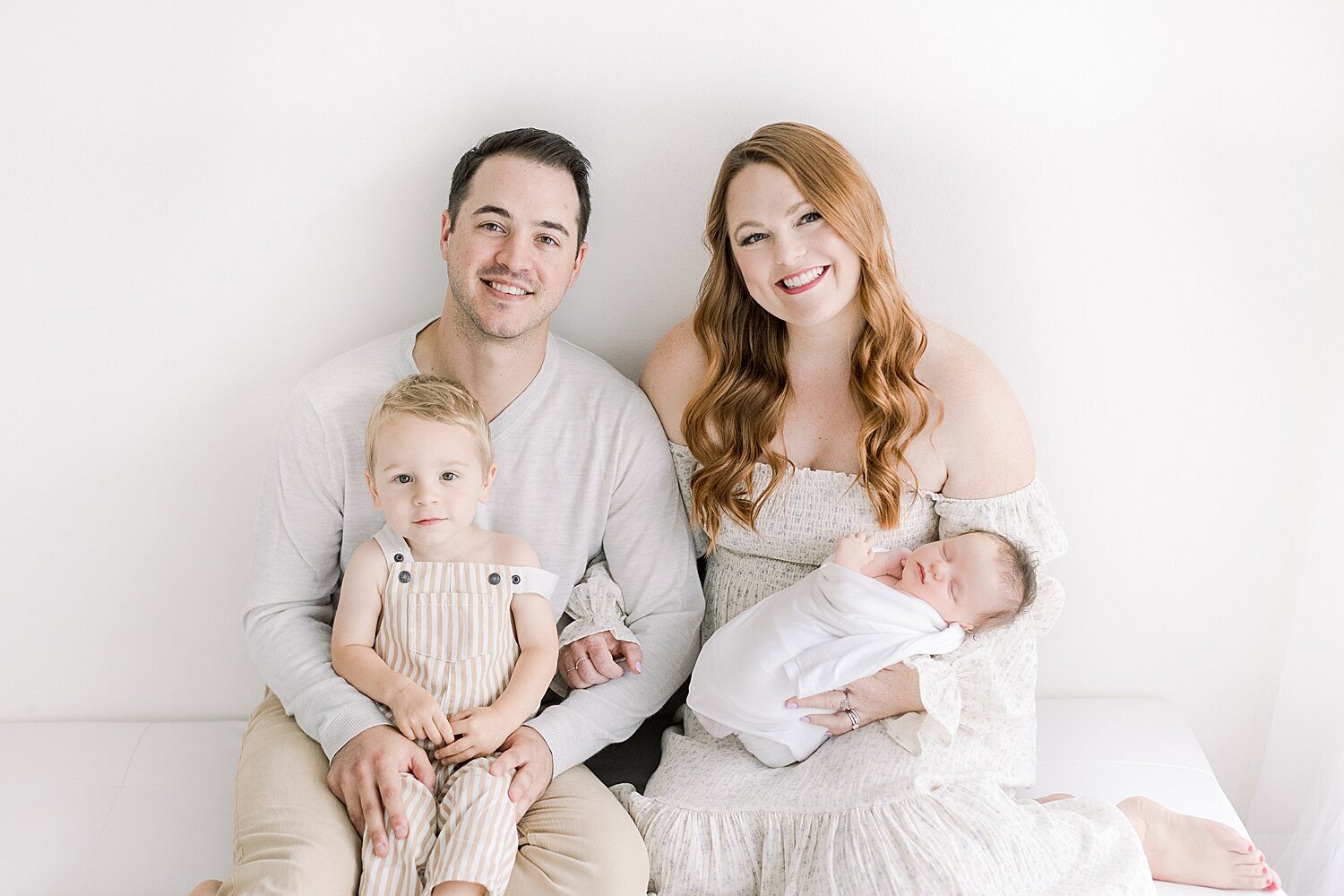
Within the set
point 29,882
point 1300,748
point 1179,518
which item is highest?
point 1179,518

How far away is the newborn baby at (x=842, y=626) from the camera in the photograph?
1.73 m

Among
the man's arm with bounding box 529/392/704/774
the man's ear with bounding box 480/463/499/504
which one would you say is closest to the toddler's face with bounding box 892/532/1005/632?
the man's arm with bounding box 529/392/704/774

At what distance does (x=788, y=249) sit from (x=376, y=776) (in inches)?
42.3

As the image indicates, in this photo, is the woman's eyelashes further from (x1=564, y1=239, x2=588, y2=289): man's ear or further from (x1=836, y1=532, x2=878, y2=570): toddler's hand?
(x1=836, y1=532, x2=878, y2=570): toddler's hand

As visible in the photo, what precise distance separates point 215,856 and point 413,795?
469 mm

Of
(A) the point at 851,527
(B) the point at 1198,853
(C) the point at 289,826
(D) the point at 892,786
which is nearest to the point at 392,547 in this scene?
(C) the point at 289,826

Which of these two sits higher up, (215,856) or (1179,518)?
(1179,518)

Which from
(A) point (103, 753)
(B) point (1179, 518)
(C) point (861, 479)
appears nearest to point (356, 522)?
(A) point (103, 753)

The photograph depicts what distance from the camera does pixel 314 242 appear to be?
2066 millimetres

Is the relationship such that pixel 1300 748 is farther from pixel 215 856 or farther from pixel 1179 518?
pixel 215 856

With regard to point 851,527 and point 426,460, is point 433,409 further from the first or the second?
point 851,527

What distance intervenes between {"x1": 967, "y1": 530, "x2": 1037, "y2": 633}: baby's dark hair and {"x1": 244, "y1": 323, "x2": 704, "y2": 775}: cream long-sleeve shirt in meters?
0.54

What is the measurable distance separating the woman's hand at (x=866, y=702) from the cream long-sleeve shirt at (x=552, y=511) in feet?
0.92

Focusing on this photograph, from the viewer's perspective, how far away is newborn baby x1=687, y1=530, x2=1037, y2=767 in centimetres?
173
